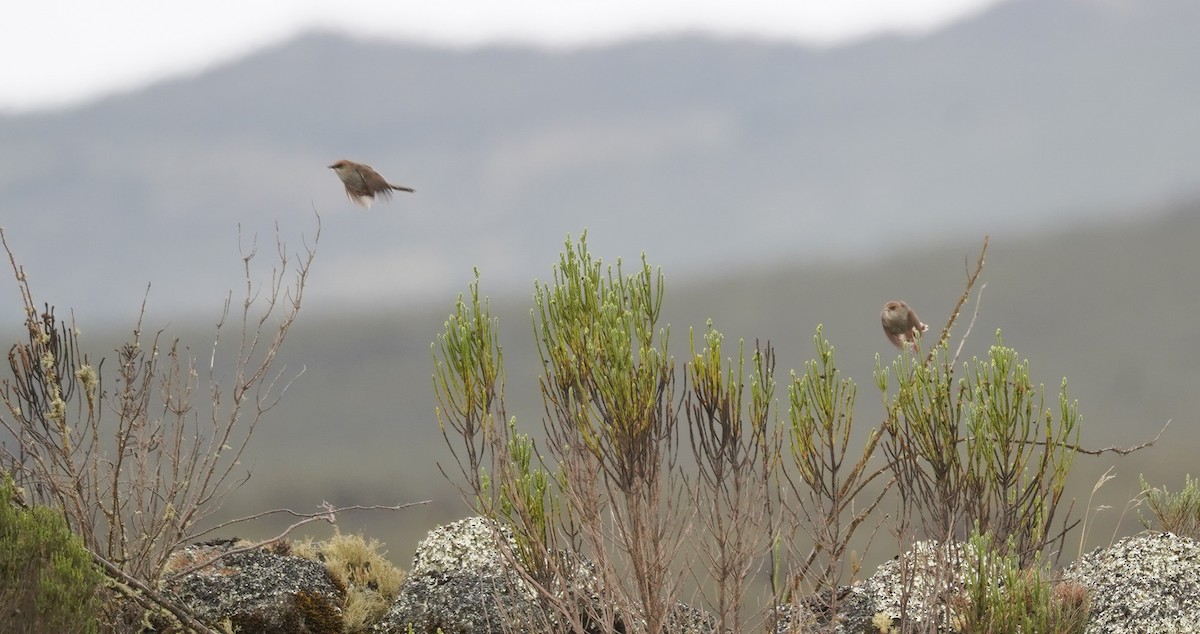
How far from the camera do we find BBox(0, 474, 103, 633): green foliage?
453 cm

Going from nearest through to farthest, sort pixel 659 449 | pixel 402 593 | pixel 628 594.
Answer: pixel 659 449
pixel 628 594
pixel 402 593

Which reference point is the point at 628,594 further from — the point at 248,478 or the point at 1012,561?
the point at 248,478

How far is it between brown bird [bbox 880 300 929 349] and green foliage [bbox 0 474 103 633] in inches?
193

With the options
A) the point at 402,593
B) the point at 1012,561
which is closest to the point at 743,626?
the point at 1012,561

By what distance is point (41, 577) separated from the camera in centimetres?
458

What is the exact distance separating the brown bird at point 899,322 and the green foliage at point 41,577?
16.1 feet

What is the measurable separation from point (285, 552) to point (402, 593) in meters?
2.05

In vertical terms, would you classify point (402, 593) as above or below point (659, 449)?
below

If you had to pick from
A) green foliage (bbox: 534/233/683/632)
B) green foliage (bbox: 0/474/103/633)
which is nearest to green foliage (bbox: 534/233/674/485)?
green foliage (bbox: 534/233/683/632)

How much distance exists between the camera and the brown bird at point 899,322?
263 inches

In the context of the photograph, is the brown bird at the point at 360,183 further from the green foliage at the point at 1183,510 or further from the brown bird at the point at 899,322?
the green foliage at the point at 1183,510

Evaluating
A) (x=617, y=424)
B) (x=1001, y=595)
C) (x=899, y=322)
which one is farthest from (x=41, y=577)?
(x=899, y=322)

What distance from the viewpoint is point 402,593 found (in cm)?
812

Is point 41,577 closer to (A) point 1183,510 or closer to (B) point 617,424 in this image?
(B) point 617,424
